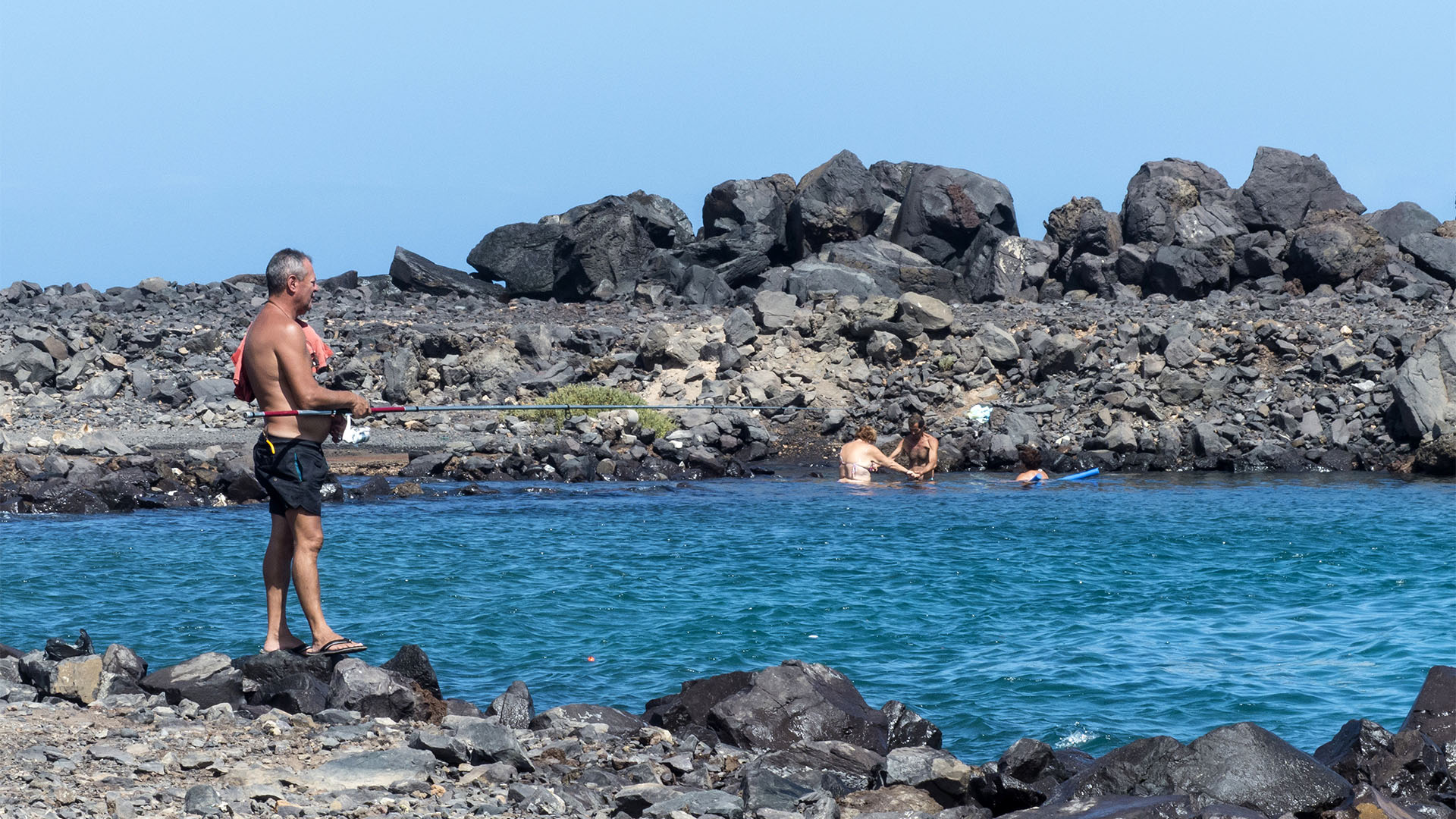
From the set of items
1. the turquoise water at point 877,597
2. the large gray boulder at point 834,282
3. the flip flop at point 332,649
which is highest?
the large gray boulder at point 834,282

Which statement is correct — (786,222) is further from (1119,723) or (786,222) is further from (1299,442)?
(1119,723)

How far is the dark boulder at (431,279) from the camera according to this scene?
4503cm

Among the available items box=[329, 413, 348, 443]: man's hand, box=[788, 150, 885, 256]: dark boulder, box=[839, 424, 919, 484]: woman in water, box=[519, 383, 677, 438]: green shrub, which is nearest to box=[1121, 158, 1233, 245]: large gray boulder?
box=[788, 150, 885, 256]: dark boulder

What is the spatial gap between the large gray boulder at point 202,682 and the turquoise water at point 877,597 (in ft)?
5.28

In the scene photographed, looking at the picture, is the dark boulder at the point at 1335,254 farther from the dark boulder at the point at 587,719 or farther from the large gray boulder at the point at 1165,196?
the dark boulder at the point at 587,719

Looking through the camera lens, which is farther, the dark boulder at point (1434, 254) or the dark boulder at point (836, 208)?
the dark boulder at point (836, 208)

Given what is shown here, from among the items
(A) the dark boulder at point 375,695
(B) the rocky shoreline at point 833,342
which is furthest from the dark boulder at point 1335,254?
(A) the dark boulder at point 375,695

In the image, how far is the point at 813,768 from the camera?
5.95m

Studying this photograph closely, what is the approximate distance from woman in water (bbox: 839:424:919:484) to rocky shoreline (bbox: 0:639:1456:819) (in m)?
13.2

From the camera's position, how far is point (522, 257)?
47.1 meters

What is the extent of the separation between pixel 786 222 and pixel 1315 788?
42518 millimetres

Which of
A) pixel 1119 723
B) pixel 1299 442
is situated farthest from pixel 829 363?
pixel 1119 723

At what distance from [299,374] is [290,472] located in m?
0.55

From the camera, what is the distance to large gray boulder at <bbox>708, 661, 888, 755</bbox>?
662 cm
